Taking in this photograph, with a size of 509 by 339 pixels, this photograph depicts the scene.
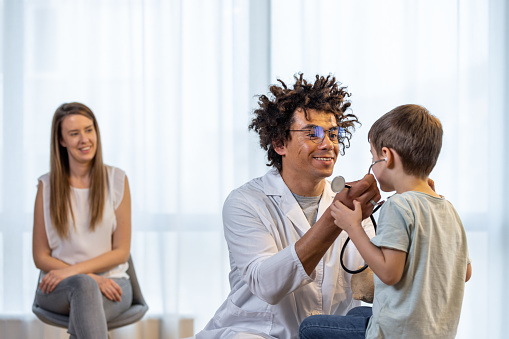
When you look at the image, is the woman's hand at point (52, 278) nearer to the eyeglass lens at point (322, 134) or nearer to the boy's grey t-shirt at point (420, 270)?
the eyeglass lens at point (322, 134)

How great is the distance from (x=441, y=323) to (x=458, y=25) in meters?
2.61

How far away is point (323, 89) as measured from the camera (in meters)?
2.15

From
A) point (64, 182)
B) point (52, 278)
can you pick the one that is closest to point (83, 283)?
point (52, 278)

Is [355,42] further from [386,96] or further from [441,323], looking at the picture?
[441,323]

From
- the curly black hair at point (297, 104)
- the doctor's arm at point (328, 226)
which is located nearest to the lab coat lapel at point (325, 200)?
the curly black hair at point (297, 104)

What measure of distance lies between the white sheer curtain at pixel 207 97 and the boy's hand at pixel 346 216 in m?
2.02

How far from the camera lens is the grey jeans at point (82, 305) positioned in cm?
254

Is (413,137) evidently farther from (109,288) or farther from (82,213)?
(82,213)

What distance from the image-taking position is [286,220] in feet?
6.86

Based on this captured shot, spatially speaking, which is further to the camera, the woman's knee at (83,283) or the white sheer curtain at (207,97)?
the white sheer curtain at (207,97)

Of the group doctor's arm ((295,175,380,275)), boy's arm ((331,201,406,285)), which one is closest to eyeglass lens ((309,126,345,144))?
doctor's arm ((295,175,380,275))

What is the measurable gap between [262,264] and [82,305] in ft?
3.73
